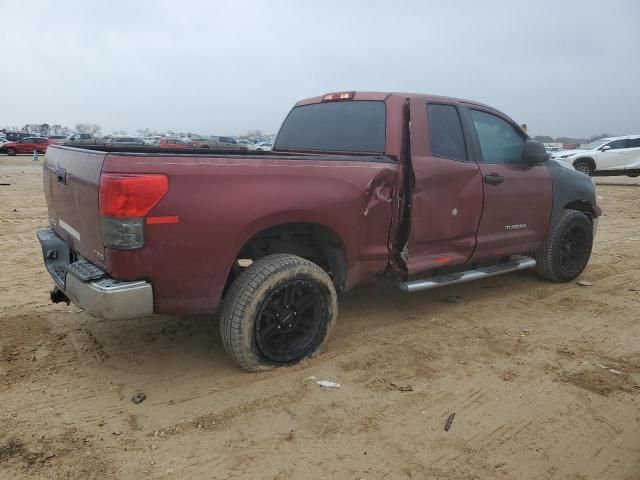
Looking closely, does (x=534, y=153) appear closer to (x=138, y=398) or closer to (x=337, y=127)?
(x=337, y=127)

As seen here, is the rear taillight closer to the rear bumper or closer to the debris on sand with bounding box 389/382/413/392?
the rear bumper

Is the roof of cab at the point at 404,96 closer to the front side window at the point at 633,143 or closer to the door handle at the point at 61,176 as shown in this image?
the door handle at the point at 61,176

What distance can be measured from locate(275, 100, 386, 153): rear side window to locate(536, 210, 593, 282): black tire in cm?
240

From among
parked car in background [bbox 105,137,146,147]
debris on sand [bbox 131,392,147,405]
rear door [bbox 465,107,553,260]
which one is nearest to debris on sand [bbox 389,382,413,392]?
debris on sand [bbox 131,392,147,405]

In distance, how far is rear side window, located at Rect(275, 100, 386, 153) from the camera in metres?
4.14

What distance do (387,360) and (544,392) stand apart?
3.38 feet

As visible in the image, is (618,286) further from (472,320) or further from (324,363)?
(324,363)

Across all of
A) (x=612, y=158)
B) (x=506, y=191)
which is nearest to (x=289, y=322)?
(x=506, y=191)

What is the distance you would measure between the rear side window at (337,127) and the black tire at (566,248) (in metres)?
2.40

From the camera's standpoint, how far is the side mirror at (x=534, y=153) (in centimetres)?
475

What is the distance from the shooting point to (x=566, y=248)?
553 centimetres

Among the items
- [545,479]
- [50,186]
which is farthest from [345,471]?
[50,186]

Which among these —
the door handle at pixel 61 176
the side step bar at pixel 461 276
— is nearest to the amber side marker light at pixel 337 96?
the side step bar at pixel 461 276

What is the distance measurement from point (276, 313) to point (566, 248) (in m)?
3.68
